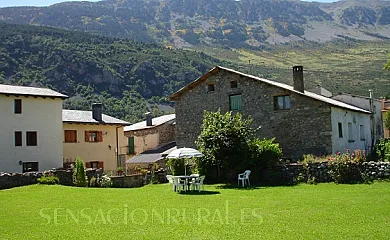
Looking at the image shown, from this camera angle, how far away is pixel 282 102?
29078 mm

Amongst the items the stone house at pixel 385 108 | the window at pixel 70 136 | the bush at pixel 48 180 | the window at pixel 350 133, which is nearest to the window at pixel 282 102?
the window at pixel 350 133

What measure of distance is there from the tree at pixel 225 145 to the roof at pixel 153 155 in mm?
11839

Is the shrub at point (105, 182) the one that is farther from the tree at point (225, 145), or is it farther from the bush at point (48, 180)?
the tree at point (225, 145)

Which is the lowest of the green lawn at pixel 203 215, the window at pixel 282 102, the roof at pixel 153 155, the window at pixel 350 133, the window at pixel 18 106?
the green lawn at pixel 203 215

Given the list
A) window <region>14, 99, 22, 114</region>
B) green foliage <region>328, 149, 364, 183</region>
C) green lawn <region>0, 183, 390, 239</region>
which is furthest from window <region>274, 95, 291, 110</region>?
window <region>14, 99, 22, 114</region>

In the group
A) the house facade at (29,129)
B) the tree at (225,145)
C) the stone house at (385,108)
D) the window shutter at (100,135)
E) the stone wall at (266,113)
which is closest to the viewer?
the tree at (225,145)

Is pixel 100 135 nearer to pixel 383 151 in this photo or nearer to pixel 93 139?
pixel 93 139

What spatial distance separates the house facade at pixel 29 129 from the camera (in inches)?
1214

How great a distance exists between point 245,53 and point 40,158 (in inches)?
6830

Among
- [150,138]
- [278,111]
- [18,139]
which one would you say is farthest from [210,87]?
[18,139]

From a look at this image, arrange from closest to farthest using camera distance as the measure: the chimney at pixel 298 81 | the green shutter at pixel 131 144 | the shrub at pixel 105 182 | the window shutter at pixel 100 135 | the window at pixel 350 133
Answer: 1. the shrub at pixel 105 182
2. the chimney at pixel 298 81
3. the window at pixel 350 133
4. the window shutter at pixel 100 135
5. the green shutter at pixel 131 144

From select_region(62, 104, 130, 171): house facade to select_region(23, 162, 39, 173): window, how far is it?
3.22 meters

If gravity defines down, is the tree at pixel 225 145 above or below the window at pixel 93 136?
below

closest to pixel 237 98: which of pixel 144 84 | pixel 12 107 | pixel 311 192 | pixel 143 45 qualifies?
pixel 311 192
